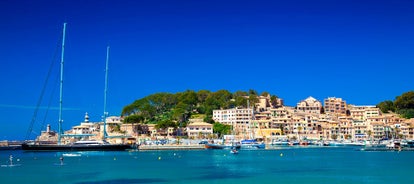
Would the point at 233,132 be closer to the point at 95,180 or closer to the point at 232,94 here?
the point at 232,94

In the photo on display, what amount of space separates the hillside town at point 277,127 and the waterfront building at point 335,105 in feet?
18.4

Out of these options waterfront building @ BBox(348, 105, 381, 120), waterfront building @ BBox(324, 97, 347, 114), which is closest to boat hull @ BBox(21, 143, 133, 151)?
waterfront building @ BBox(348, 105, 381, 120)

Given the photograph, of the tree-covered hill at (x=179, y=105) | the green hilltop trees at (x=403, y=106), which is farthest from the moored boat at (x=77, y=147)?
the green hilltop trees at (x=403, y=106)

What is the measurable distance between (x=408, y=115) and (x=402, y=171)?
95.2 meters

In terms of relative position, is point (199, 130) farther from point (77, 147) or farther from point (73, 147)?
point (73, 147)

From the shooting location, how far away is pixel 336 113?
145375 millimetres

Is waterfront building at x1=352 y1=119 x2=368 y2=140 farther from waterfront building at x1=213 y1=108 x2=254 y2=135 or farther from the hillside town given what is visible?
waterfront building at x1=213 y1=108 x2=254 y2=135

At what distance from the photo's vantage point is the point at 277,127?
126 meters

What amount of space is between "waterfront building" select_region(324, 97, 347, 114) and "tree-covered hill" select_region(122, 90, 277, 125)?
21813 mm

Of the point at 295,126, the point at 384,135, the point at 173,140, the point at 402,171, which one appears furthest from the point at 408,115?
the point at 402,171

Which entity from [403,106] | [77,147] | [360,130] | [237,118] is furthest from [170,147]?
[403,106]

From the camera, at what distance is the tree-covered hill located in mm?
131250

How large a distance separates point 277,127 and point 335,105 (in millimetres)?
30109

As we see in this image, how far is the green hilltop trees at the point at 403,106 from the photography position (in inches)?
5325
